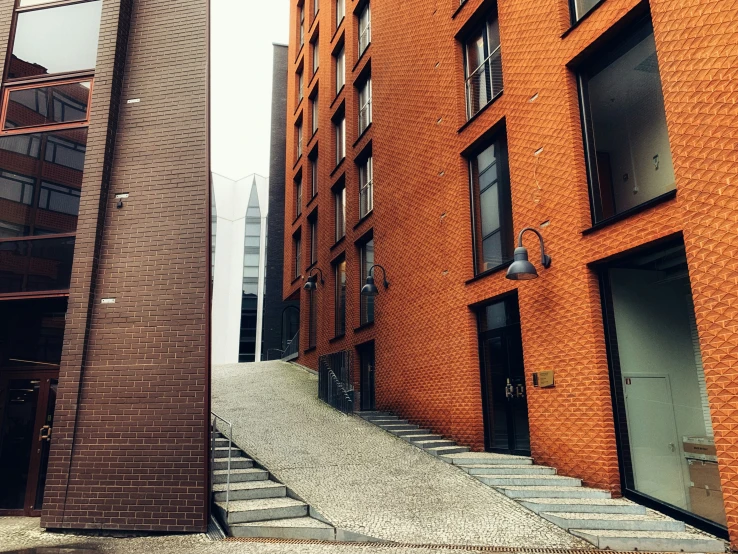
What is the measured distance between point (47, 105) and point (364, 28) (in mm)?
12431

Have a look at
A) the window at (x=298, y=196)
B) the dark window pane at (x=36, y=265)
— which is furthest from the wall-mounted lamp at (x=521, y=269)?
the window at (x=298, y=196)

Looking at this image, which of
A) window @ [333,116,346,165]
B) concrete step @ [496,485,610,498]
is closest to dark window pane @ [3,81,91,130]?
concrete step @ [496,485,610,498]

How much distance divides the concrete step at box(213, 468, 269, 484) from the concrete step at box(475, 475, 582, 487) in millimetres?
3340

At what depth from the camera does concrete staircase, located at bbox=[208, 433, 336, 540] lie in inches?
269

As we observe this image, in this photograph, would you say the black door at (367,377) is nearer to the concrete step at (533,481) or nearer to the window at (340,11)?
the concrete step at (533,481)

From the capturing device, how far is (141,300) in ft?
26.4

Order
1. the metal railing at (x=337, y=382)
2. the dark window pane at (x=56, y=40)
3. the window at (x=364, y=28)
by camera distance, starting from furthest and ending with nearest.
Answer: the window at (x=364, y=28) → the metal railing at (x=337, y=382) → the dark window pane at (x=56, y=40)

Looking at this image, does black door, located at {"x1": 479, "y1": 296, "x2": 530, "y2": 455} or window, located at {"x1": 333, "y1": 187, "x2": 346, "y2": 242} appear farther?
window, located at {"x1": 333, "y1": 187, "x2": 346, "y2": 242}

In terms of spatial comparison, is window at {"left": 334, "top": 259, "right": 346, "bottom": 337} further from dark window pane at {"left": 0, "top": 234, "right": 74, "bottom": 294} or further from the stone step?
the stone step

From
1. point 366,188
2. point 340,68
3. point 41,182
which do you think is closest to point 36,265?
point 41,182

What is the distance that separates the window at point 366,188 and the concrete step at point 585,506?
11.0m

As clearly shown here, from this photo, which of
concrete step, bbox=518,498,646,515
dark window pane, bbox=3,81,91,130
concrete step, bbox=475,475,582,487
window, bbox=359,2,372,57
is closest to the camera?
concrete step, bbox=518,498,646,515

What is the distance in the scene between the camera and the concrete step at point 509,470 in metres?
8.66

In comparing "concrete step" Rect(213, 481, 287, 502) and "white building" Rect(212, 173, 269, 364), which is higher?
"white building" Rect(212, 173, 269, 364)
